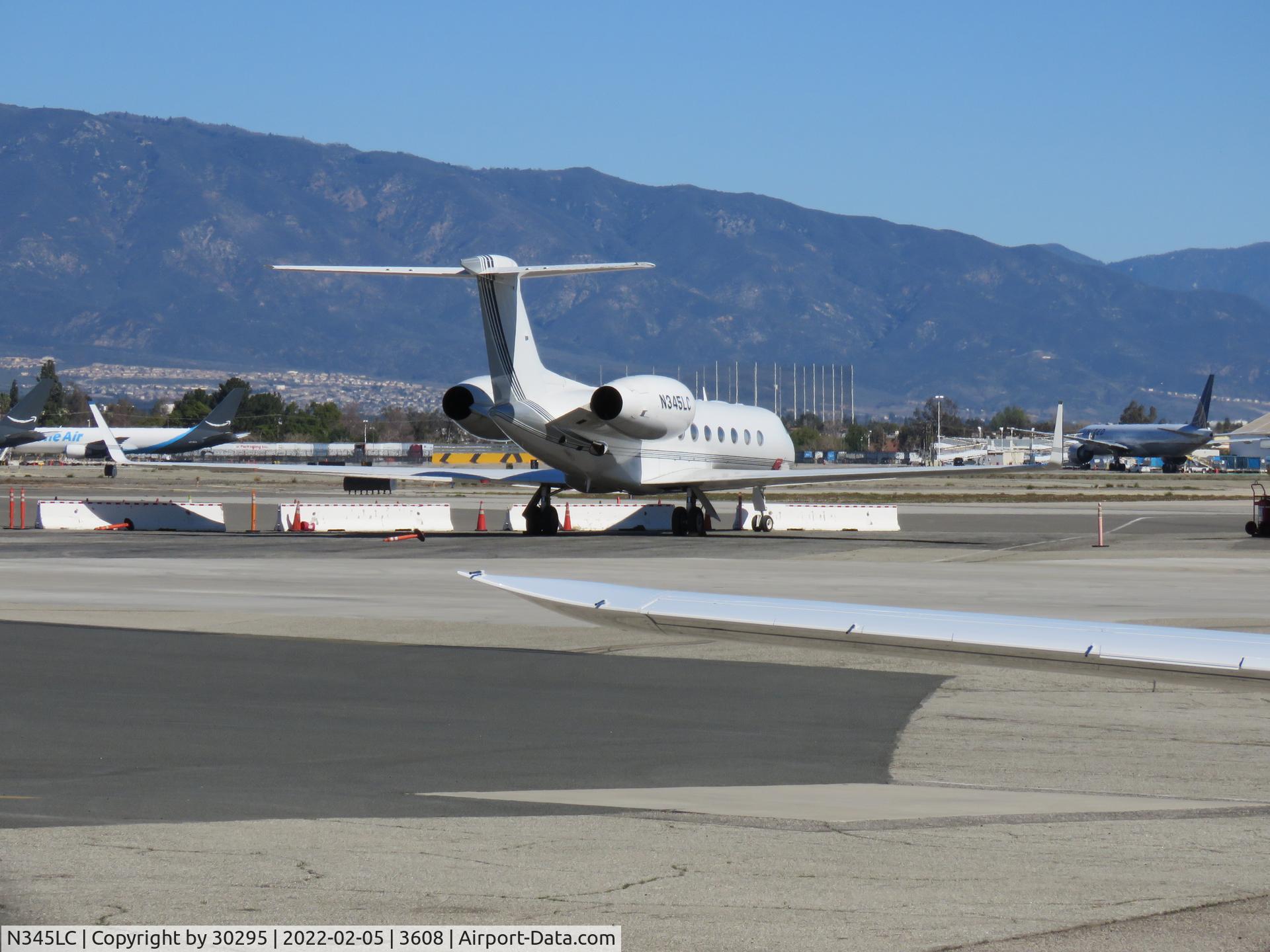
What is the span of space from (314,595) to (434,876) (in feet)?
50.4

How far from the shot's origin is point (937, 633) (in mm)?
9008

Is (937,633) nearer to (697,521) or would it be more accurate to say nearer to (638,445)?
(638,445)

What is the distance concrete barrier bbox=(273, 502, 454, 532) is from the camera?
40.9 m

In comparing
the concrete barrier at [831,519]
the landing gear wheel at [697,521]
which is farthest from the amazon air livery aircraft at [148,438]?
the landing gear wheel at [697,521]

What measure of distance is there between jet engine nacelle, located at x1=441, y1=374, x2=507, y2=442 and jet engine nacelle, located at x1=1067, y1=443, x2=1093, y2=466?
9817 cm

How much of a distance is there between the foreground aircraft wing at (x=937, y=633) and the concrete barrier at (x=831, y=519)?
32.7 meters

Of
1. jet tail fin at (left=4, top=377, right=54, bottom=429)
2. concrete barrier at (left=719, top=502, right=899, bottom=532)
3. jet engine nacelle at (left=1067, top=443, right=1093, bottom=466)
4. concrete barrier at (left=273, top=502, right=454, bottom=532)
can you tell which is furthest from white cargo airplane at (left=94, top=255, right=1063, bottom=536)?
jet engine nacelle at (left=1067, top=443, right=1093, bottom=466)

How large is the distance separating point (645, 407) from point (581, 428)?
1611 millimetres

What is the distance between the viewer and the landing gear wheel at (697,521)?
129ft

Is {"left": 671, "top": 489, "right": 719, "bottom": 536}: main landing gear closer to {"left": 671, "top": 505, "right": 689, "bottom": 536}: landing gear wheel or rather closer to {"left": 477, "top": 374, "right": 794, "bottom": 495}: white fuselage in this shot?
{"left": 671, "top": 505, "right": 689, "bottom": 536}: landing gear wheel

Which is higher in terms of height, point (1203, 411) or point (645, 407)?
point (645, 407)

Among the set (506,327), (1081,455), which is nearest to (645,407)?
(506,327)

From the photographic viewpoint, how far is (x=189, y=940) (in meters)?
5.98

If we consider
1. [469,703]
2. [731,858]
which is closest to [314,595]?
[469,703]
